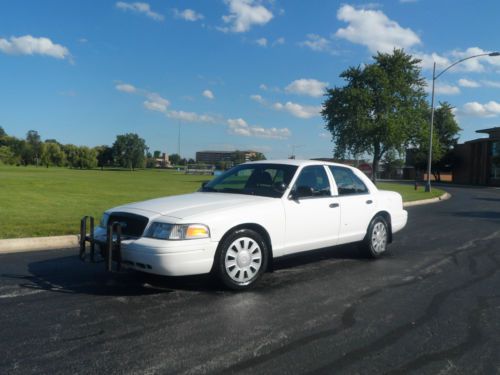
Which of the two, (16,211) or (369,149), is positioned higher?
(369,149)

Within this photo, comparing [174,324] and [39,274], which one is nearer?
[174,324]

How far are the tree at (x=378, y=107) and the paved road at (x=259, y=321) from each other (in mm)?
41032

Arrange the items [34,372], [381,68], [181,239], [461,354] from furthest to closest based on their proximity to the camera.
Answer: [381,68], [181,239], [461,354], [34,372]

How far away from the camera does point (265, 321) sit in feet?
14.0

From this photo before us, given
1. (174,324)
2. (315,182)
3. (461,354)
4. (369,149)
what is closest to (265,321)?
(174,324)

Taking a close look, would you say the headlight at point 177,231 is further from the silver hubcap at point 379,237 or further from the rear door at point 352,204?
the silver hubcap at point 379,237

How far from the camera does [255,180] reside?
635 cm

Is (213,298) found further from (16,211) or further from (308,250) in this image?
(16,211)

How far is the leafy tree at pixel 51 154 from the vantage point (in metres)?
121

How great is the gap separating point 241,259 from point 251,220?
46 cm

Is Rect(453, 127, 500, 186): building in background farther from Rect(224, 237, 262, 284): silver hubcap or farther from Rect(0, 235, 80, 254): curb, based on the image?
Rect(224, 237, 262, 284): silver hubcap

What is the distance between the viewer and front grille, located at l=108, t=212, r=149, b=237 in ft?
16.5

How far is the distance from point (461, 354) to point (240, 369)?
181 centimetres

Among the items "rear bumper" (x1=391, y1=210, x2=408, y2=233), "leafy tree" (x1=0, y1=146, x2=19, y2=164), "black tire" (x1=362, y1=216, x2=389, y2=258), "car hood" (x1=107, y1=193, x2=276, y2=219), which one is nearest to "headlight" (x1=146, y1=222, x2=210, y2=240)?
"car hood" (x1=107, y1=193, x2=276, y2=219)
